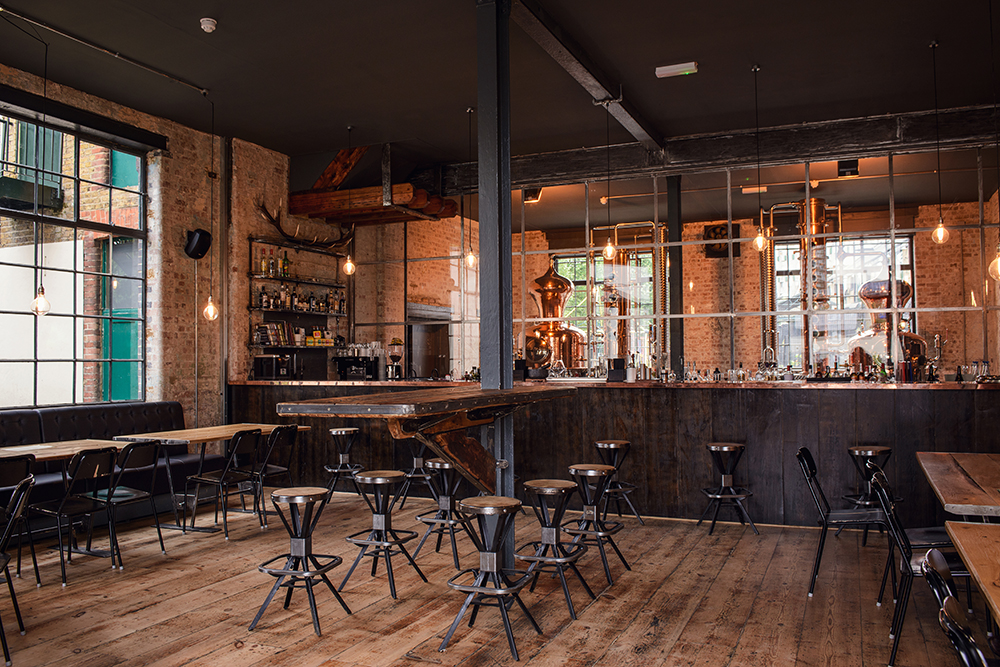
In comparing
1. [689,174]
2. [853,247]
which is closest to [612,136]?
[689,174]

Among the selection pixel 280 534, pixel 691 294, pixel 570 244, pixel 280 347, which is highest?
pixel 570 244

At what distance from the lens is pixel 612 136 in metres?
8.89

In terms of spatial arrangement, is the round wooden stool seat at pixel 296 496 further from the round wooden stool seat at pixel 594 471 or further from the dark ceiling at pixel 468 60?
the dark ceiling at pixel 468 60

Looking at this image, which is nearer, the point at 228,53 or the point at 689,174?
Result: the point at 228,53

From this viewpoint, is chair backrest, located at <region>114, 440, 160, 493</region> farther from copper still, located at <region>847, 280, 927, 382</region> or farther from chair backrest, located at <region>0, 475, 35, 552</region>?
copper still, located at <region>847, 280, 927, 382</region>

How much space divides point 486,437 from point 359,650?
1527mm

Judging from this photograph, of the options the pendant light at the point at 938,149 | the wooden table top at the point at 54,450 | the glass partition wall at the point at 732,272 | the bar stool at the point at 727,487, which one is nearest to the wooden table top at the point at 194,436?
the wooden table top at the point at 54,450

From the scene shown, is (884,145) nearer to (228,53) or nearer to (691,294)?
(691,294)

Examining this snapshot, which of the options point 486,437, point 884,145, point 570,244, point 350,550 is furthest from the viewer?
point 570,244

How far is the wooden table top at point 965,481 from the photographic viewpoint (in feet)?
9.80

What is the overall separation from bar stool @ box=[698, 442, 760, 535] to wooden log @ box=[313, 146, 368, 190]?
5.60 metres

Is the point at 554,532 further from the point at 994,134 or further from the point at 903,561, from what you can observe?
the point at 994,134

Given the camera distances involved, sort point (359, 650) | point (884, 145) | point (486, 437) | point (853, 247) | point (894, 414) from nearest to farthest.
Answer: point (359, 650) < point (486, 437) < point (894, 414) < point (884, 145) < point (853, 247)

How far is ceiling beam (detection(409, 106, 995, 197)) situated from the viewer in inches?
307
